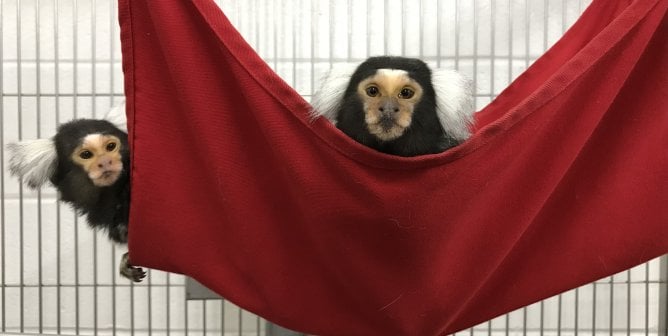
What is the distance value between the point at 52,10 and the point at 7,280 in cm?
83

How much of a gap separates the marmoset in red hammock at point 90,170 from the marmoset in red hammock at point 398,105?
19.7 inches

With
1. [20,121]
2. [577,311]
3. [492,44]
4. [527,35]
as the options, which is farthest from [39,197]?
[577,311]

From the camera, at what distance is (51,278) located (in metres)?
2.10

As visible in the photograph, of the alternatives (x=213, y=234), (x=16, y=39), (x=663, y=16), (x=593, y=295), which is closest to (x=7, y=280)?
(x=16, y=39)

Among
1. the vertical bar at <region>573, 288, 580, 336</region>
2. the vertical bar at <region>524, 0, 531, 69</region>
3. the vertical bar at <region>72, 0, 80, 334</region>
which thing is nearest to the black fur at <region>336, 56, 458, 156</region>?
the vertical bar at <region>524, 0, 531, 69</region>

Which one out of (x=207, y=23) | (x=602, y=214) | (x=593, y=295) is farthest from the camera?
(x=593, y=295)

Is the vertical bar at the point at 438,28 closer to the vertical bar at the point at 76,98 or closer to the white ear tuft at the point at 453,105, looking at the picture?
the white ear tuft at the point at 453,105

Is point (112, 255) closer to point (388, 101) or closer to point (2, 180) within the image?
point (2, 180)

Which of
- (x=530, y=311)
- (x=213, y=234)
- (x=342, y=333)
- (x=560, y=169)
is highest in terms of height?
(x=560, y=169)

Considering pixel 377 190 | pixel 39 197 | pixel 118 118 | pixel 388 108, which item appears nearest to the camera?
pixel 377 190

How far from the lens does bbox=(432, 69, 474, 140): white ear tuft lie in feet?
4.77

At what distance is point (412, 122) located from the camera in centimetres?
142

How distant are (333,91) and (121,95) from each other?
2.99 feet

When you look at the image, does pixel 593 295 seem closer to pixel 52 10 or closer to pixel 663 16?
pixel 663 16
